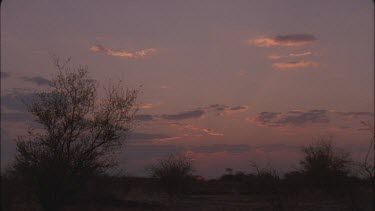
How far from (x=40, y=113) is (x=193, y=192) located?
41752mm

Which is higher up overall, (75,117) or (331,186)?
(75,117)

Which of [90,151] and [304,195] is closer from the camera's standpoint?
[90,151]

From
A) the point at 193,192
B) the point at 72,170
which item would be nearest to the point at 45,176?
the point at 72,170

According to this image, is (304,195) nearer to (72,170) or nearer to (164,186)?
(164,186)

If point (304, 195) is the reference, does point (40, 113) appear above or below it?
above

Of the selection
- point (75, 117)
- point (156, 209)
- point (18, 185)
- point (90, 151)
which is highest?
point (75, 117)

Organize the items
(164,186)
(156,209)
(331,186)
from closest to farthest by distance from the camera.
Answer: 1. (331,186)
2. (156,209)
3. (164,186)

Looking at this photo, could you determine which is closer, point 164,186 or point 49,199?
point 49,199

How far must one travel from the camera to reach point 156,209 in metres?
33.8

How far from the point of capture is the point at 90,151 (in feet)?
65.0

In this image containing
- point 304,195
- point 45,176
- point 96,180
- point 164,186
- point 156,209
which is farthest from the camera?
point 164,186

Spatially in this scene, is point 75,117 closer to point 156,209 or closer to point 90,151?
point 90,151

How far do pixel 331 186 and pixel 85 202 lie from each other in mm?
15683

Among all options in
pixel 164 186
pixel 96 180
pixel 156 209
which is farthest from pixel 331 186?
pixel 164 186
